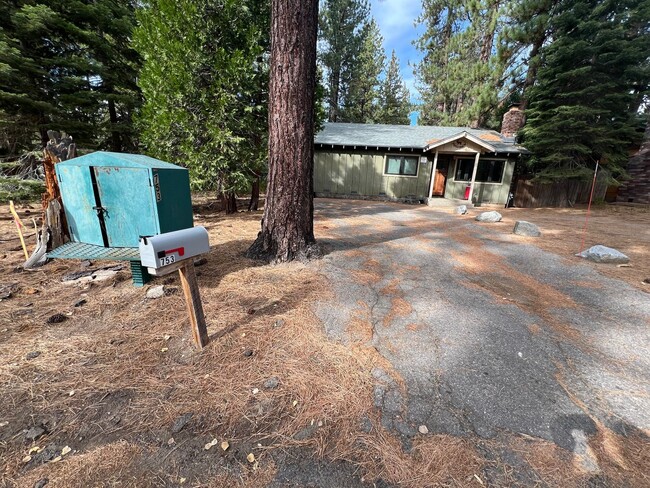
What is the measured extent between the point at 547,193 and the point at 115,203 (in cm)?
1696

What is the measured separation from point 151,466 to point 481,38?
24476 mm

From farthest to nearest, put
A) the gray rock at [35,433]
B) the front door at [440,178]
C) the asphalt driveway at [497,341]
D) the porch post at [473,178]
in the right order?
the front door at [440,178]
the porch post at [473,178]
the asphalt driveway at [497,341]
the gray rock at [35,433]

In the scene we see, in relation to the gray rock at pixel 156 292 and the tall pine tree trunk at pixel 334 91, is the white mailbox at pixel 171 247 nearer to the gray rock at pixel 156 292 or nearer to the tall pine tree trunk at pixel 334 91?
the gray rock at pixel 156 292

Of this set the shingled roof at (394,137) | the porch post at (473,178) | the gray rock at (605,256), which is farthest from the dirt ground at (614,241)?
the shingled roof at (394,137)

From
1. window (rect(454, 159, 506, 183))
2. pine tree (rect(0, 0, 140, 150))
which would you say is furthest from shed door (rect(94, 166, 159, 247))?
window (rect(454, 159, 506, 183))

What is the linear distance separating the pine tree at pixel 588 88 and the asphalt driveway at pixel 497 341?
1091 cm

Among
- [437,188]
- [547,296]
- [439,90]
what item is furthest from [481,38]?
[547,296]

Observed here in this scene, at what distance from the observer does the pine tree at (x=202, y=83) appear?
624 centimetres

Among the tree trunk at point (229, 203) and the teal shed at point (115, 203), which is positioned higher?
the teal shed at point (115, 203)

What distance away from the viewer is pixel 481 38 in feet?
58.5

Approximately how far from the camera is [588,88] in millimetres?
11430

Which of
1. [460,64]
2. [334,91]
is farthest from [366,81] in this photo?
[460,64]

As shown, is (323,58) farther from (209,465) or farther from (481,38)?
(209,465)

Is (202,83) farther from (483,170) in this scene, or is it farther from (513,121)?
(513,121)
